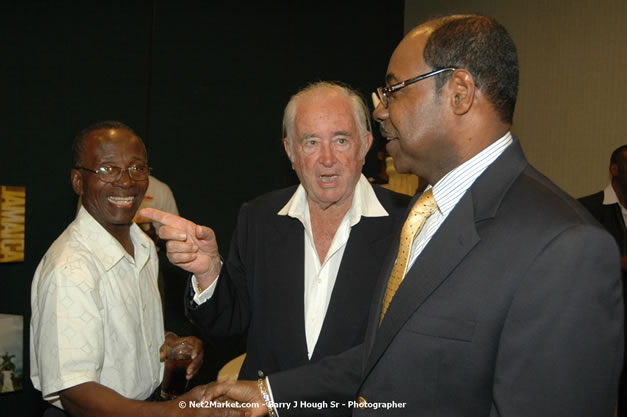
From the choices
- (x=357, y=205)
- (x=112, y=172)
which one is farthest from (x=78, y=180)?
(x=357, y=205)

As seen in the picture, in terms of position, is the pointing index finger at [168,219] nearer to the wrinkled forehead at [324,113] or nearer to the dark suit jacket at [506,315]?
the wrinkled forehead at [324,113]

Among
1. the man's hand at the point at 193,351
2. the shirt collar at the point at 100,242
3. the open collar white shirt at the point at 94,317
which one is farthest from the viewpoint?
the man's hand at the point at 193,351

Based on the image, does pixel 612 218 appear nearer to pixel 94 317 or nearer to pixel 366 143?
pixel 366 143

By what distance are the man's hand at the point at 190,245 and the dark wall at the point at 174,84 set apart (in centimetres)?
166

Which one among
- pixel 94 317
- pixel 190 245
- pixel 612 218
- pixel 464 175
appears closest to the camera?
pixel 464 175

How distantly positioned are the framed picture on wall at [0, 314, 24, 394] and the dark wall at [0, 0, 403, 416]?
0.55 feet

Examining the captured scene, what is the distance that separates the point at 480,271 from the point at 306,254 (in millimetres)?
923

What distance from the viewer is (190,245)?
5.43 feet

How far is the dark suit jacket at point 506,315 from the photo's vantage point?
35.2 inches

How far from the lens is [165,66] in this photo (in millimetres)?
5000

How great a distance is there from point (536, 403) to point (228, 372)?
5.61 ft

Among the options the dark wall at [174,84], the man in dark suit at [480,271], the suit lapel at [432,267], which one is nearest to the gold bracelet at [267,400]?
the man in dark suit at [480,271]

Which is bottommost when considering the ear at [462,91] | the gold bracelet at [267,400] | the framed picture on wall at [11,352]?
the framed picture on wall at [11,352]

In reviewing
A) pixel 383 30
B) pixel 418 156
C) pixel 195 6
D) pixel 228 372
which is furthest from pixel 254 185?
pixel 418 156
